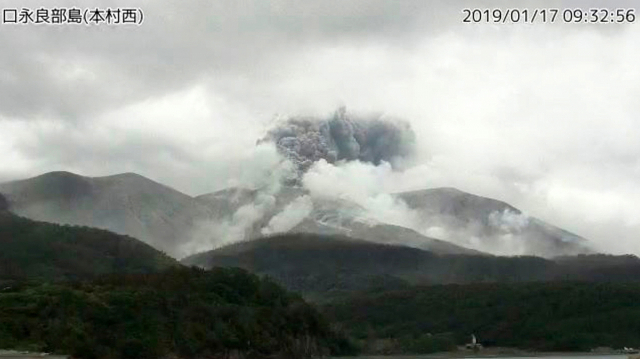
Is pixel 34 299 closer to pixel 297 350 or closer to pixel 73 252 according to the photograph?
pixel 297 350

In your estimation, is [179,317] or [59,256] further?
[59,256]

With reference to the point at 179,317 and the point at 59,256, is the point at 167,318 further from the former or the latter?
the point at 59,256

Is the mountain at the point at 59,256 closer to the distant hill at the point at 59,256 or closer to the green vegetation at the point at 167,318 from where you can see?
the distant hill at the point at 59,256

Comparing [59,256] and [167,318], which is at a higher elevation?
[59,256]

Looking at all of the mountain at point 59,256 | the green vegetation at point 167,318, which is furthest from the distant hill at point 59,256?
the green vegetation at point 167,318

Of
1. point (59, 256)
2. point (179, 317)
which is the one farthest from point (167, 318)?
point (59, 256)

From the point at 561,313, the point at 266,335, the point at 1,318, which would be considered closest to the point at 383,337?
the point at 561,313
